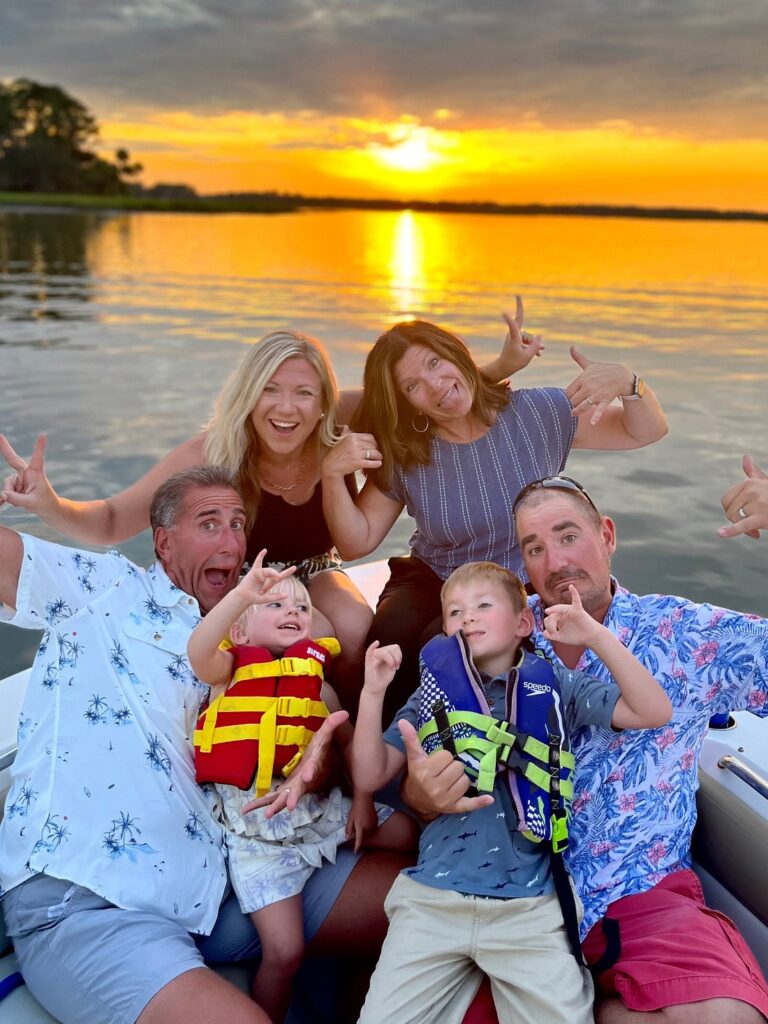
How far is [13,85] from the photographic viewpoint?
69375 mm

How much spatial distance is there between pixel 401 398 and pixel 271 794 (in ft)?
3.79

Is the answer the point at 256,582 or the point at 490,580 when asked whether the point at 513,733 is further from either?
the point at 256,582

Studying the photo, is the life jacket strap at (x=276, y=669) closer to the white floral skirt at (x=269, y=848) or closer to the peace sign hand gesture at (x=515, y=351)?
the white floral skirt at (x=269, y=848)

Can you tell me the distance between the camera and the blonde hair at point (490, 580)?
1622 mm

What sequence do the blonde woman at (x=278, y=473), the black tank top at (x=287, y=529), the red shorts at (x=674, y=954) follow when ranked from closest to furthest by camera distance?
the red shorts at (x=674, y=954), the blonde woman at (x=278, y=473), the black tank top at (x=287, y=529)

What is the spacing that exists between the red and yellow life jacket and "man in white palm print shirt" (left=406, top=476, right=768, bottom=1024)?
0.23 m

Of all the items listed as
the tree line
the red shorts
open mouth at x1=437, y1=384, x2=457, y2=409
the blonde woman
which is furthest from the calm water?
the tree line

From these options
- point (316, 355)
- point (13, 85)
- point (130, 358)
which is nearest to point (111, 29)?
point (130, 358)


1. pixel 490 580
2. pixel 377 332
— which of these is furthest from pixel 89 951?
pixel 377 332

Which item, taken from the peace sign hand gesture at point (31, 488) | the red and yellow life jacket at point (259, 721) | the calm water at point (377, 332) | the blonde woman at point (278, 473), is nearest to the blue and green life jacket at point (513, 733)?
the red and yellow life jacket at point (259, 721)

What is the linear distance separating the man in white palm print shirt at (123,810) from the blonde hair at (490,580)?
0.48 m

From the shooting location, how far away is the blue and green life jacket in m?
1.43

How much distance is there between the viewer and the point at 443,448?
240 centimetres

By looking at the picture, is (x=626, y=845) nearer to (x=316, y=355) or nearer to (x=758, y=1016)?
(x=758, y=1016)
